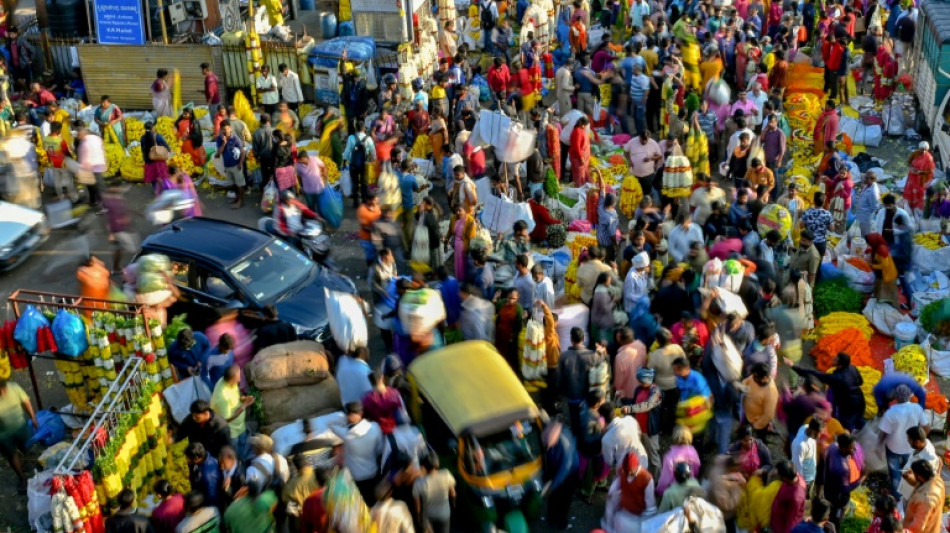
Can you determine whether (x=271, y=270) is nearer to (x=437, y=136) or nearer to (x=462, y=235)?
(x=462, y=235)

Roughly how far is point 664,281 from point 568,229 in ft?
12.9

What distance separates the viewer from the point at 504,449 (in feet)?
31.0

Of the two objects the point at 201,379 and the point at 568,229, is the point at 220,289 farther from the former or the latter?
the point at 568,229

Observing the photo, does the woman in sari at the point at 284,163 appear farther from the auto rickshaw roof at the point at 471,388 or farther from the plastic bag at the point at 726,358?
the plastic bag at the point at 726,358

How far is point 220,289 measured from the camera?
1245 cm

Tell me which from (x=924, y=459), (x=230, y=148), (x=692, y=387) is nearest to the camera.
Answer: (x=924, y=459)

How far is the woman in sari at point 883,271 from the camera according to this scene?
13.1m

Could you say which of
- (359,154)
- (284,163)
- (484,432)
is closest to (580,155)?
(359,154)

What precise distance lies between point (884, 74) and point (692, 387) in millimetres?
11975

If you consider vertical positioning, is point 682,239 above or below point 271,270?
above

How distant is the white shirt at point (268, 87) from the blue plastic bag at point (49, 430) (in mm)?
8913

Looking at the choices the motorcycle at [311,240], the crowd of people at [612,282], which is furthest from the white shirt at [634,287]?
the motorcycle at [311,240]

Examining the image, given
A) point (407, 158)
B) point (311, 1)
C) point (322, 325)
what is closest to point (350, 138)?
point (407, 158)

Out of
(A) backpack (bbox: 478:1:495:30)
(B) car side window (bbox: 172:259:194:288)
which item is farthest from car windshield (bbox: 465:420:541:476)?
(A) backpack (bbox: 478:1:495:30)
